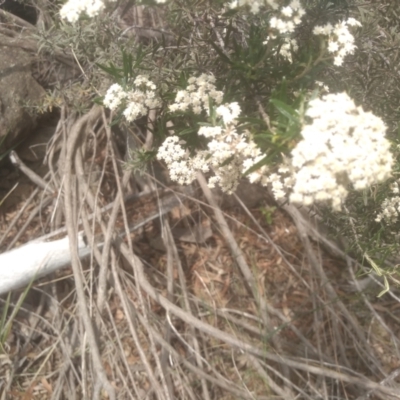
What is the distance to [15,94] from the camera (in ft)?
9.32

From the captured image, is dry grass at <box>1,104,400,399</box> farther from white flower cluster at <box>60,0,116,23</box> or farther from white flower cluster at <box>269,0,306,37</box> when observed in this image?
white flower cluster at <box>269,0,306,37</box>

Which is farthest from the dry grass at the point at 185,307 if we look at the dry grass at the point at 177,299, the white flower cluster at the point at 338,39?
the white flower cluster at the point at 338,39

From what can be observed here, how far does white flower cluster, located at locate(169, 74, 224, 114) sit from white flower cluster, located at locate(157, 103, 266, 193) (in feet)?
0.22

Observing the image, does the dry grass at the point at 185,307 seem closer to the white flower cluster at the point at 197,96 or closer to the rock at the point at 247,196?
the rock at the point at 247,196

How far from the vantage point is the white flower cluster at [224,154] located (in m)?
1.31

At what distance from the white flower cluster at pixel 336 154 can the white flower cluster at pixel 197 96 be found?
1.23ft

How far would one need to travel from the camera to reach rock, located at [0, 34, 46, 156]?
9.20 feet

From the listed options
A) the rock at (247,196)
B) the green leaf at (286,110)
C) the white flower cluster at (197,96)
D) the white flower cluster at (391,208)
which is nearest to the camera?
the green leaf at (286,110)

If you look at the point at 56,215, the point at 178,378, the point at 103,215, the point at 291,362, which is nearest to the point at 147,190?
the point at 103,215

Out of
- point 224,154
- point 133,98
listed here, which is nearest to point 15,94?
point 133,98

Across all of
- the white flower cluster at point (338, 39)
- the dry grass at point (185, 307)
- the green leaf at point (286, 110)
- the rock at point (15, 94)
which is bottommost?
the dry grass at point (185, 307)

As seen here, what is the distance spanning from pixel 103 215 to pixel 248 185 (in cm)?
95

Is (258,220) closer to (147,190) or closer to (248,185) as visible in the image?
(248,185)

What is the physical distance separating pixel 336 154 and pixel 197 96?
0.52 meters
